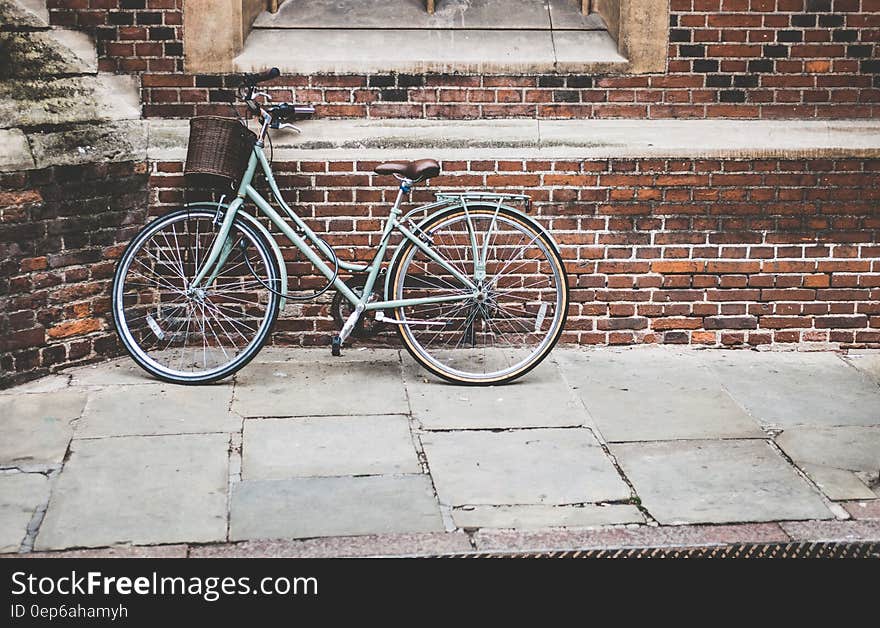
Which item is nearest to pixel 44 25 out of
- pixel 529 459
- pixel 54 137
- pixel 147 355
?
pixel 54 137

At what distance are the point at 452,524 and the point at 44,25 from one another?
11.4 feet

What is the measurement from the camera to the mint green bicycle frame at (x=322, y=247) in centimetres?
578

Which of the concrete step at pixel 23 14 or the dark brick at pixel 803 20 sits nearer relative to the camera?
the concrete step at pixel 23 14

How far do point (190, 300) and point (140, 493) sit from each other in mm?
1652

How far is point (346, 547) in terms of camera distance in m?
4.08

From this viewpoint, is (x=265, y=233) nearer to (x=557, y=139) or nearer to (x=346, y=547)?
(x=557, y=139)

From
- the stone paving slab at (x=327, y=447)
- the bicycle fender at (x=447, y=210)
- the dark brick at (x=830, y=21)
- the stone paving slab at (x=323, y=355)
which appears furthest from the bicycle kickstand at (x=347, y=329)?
the dark brick at (x=830, y=21)

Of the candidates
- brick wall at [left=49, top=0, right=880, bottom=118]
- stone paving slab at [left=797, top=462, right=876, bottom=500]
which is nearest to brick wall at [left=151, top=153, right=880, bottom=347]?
brick wall at [left=49, top=0, right=880, bottom=118]

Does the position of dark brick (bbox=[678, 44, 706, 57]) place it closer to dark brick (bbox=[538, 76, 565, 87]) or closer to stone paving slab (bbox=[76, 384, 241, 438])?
dark brick (bbox=[538, 76, 565, 87])

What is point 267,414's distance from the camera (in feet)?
17.6

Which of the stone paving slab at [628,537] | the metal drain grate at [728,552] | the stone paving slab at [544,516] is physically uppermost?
the stone paving slab at [544,516]

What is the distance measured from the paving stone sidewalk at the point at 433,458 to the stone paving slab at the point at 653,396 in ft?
0.05

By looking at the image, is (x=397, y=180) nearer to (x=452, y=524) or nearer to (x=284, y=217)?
(x=284, y=217)

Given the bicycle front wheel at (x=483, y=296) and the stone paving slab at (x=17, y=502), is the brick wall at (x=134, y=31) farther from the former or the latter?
the stone paving slab at (x=17, y=502)
